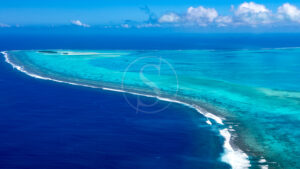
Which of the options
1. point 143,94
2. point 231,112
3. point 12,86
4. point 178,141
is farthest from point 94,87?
point 178,141

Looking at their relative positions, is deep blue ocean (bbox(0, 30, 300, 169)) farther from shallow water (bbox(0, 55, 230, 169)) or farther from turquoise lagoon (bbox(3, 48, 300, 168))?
turquoise lagoon (bbox(3, 48, 300, 168))

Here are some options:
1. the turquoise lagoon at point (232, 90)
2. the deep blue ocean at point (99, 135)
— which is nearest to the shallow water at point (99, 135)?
the deep blue ocean at point (99, 135)

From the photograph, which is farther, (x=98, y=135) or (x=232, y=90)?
(x=232, y=90)

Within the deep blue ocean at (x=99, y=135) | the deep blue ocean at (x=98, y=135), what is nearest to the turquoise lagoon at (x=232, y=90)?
the deep blue ocean at (x=99, y=135)

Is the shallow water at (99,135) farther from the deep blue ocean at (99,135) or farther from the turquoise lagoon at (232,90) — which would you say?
the turquoise lagoon at (232,90)

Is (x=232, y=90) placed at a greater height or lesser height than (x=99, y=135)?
greater

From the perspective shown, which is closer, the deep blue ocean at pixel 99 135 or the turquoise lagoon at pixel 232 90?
the deep blue ocean at pixel 99 135

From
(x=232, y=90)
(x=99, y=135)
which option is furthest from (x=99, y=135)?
(x=232, y=90)

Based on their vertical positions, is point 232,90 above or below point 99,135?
above

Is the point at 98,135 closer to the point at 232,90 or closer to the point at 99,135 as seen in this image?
the point at 99,135

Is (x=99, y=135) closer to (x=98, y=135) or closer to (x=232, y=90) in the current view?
(x=98, y=135)
